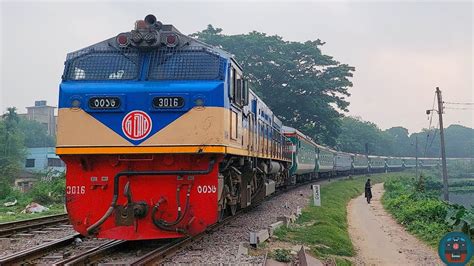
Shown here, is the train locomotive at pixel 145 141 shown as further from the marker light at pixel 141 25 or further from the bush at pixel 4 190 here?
the bush at pixel 4 190

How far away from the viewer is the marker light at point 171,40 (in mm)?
8859

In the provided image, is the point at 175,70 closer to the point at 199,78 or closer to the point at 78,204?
the point at 199,78

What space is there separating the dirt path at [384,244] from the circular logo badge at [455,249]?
6160 millimetres

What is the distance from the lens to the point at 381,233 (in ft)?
49.7

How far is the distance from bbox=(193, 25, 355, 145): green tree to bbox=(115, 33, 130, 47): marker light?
101 feet

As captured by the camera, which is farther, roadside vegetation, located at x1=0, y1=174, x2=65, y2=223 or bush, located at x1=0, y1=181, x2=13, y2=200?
bush, located at x1=0, y1=181, x2=13, y2=200

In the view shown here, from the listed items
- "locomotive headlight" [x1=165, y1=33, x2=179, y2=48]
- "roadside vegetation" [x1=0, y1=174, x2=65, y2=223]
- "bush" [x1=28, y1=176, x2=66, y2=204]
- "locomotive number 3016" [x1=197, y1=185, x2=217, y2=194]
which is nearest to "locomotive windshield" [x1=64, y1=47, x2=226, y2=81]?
"locomotive headlight" [x1=165, y1=33, x2=179, y2=48]

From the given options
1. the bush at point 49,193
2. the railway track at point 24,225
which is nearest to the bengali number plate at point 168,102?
the railway track at point 24,225

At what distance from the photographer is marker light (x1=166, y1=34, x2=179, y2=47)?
8.86 meters

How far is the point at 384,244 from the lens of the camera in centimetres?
1309

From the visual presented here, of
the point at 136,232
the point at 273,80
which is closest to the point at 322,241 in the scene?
the point at 136,232

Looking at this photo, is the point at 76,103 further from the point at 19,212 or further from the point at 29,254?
the point at 19,212

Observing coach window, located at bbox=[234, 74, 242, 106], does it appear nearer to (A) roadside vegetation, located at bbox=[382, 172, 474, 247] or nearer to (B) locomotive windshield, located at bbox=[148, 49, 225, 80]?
(B) locomotive windshield, located at bbox=[148, 49, 225, 80]

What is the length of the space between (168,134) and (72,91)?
1775 millimetres
